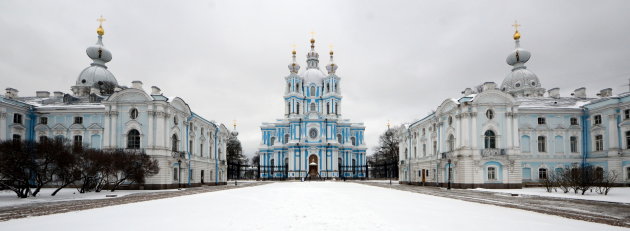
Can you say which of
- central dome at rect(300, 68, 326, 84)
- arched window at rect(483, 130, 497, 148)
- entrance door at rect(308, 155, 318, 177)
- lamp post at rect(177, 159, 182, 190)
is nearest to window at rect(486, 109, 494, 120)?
arched window at rect(483, 130, 497, 148)

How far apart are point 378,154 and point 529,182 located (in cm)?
4981

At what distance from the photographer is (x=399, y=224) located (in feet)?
36.4

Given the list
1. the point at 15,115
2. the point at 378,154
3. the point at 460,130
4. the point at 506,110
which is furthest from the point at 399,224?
the point at 378,154

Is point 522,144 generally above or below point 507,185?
above

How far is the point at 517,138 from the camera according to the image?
34.9 meters

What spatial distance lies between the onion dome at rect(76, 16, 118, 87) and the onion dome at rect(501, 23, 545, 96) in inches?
1967

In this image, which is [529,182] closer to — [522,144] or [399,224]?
[522,144]

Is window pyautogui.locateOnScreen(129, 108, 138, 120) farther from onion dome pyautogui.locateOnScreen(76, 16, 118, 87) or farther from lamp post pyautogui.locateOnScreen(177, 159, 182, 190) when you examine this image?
onion dome pyautogui.locateOnScreen(76, 16, 118, 87)

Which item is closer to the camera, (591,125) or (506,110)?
(506,110)

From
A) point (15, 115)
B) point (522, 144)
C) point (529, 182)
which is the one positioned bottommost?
point (529, 182)

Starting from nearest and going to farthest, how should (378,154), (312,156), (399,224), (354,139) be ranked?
(399,224) → (312,156) → (354,139) → (378,154)

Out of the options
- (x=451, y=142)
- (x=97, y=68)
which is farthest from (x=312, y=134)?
(x=451, y=142)

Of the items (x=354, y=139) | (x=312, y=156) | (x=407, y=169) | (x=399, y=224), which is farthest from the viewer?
(x=354, y=139)

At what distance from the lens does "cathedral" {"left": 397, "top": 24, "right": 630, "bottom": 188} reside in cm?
3416
